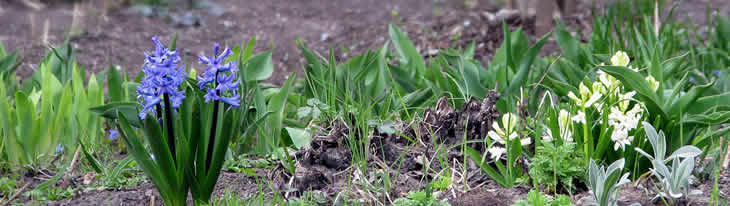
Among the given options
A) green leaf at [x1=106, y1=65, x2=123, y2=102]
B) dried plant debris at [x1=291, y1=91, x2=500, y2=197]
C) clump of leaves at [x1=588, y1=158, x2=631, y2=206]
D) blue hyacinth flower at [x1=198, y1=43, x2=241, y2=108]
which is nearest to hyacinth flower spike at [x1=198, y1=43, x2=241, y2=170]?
blue hyacinth flower at [x1=198, y1=43, x2=241, y2=108]

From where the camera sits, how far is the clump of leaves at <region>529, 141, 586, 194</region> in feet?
6.29

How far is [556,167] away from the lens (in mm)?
1940

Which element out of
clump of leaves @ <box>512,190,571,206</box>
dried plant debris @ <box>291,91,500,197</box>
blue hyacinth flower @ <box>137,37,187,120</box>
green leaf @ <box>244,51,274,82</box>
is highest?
blue hyacinth flower @ <box>137,37,187,120</box>

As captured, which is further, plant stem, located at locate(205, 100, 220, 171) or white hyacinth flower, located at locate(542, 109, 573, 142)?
white hyacinth flower, located at locate(542, 109, 573, 142)

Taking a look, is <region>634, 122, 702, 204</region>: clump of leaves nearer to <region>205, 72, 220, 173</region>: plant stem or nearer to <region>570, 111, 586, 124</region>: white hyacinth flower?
<region>570, 111, 586, 124</region>: white hyacinth flower

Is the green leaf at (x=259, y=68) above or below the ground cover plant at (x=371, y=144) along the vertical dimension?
above

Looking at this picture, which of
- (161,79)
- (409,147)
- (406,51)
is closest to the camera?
(161,79)

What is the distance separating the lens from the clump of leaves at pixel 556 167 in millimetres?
1917

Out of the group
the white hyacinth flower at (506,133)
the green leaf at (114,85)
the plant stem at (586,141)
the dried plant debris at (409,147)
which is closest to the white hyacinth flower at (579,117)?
the plant stem at (586,141)

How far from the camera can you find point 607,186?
1726 mm

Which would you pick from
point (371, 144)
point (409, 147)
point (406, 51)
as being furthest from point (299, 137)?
point (406, 51)

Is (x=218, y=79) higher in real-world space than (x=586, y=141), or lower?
higher

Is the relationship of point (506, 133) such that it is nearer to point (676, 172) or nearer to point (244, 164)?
point (676, 172)

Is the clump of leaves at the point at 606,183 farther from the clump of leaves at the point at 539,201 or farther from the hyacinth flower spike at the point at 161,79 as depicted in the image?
the hyacinth flower spike at the point at 161,79
